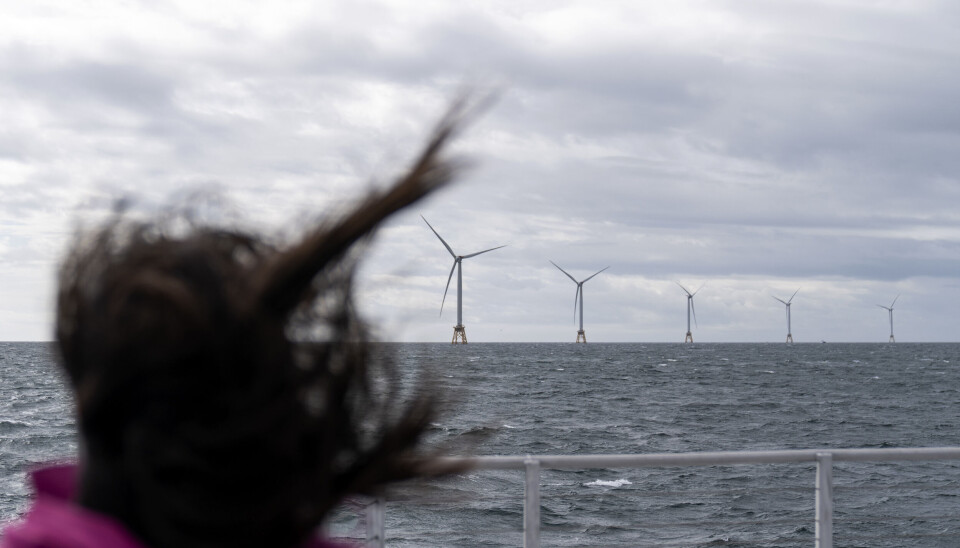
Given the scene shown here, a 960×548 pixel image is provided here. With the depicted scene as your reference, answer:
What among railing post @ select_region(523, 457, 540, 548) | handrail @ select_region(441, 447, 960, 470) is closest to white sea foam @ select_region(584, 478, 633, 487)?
handrail @ select_region(441, 447, 960, 470)

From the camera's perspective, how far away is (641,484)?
24.1 meters

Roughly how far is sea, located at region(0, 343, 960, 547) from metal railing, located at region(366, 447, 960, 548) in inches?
7.0

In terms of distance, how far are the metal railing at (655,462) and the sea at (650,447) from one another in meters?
0.18

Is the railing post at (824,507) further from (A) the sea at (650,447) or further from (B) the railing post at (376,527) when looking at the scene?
(B) the railing post at (376,527)

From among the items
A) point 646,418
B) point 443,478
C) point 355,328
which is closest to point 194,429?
point 355,328

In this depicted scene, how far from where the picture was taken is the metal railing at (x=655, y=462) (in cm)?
440

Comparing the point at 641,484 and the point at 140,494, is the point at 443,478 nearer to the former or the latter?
the point at 140,494

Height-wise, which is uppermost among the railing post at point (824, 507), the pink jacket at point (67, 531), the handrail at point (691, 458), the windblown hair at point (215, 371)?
the windblown hair at point (215, 371)

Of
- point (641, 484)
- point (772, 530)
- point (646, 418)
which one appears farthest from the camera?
point (646, 418)

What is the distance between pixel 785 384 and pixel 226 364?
7610 centimetres

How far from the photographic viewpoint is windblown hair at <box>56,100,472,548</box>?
824 millimetres

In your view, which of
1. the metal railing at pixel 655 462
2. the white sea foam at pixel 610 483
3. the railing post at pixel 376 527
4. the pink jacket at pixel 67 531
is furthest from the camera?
the white sea foam at pixel 610 483

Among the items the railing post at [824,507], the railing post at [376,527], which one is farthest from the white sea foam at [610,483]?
the railing post at [376,527]

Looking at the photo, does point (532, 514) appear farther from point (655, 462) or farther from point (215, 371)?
point (215, 371)
